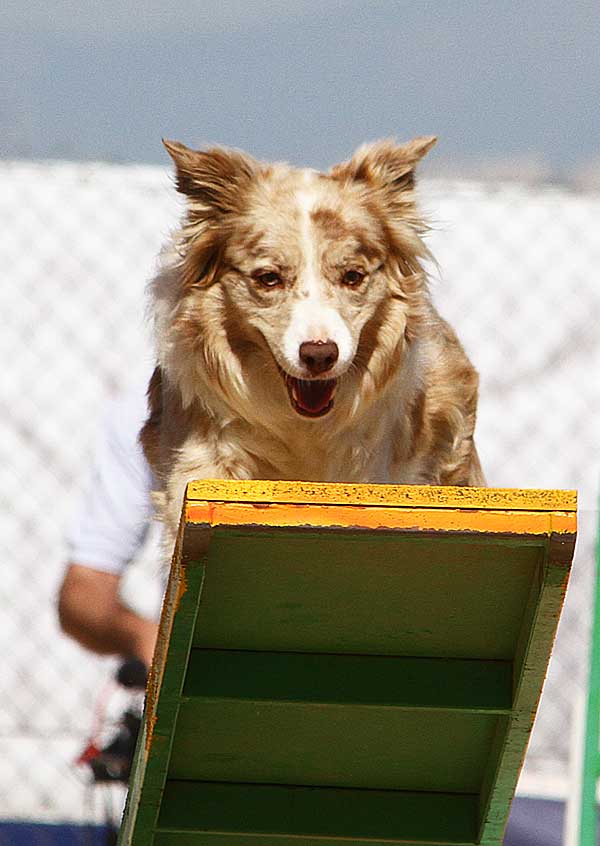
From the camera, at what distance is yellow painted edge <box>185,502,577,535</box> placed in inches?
67.8

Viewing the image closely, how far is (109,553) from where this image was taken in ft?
12.7

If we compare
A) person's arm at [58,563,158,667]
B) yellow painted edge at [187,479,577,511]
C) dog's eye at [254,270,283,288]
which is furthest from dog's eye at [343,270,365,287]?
person's arm at [58,563,158,667]

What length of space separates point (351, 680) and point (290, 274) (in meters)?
1.14

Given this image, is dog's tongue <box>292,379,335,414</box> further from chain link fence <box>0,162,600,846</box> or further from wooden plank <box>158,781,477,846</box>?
chain link fence <box>0,162,600,846</box>

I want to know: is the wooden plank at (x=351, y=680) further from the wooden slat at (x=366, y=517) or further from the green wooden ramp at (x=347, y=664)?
the wooden slat at (x=366, y=517)

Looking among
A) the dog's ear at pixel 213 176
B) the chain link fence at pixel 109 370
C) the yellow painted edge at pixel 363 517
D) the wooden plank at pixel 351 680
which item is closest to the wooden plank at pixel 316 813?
the wooden plank at pixel 351 680

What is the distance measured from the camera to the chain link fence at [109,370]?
498 cm

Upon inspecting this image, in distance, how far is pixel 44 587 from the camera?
16.3ft

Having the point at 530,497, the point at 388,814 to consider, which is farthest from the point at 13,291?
the point at 530,497

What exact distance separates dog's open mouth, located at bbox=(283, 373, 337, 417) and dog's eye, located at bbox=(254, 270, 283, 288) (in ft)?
0.66

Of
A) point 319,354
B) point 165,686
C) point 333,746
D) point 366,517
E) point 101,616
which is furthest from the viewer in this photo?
point 101,616

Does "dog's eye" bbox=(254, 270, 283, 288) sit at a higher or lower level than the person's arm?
higher

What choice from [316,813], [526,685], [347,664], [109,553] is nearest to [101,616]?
[109,553]

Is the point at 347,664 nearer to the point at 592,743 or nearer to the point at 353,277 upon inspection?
the point at 353,277
